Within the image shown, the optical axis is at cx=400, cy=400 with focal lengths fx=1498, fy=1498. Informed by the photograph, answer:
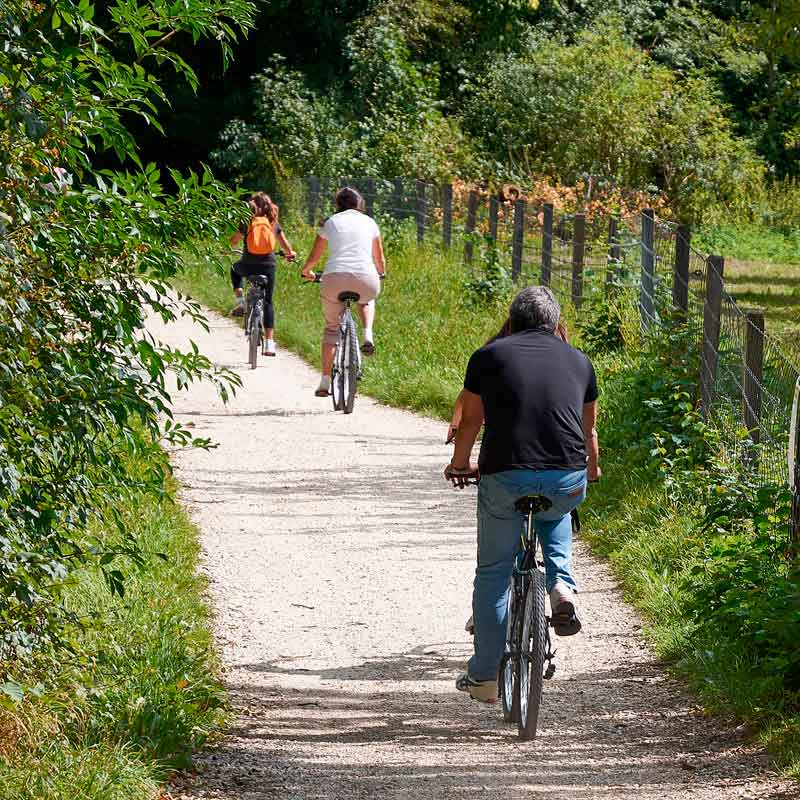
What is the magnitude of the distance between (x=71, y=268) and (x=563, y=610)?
228 cm

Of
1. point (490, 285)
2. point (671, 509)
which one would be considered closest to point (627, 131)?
point (490, 285)

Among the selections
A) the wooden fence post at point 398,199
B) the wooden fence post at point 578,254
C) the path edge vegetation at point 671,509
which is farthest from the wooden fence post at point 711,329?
the wooden fence post at point 398,199

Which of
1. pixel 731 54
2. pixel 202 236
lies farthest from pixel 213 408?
pixel 731 54

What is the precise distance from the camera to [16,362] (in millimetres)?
4746

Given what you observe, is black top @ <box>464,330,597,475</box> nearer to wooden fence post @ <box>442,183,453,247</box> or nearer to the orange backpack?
the orange backpack

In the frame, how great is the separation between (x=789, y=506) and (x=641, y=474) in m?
2.67

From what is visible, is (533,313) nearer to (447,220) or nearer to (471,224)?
(471,224)

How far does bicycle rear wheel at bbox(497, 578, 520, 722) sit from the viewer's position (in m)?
5.93

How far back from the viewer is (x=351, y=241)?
12.6m

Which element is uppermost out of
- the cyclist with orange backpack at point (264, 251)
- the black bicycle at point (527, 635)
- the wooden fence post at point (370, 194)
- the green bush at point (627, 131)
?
the green bush at point (627, 131)

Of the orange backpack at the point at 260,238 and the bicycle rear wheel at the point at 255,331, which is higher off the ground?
the orange backpack at the point at 260,238

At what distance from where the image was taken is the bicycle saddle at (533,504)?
5660mm

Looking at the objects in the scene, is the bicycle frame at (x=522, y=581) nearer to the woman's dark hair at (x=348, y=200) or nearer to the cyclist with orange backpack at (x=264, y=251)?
the woman's dark hair at (x=348, y=200)

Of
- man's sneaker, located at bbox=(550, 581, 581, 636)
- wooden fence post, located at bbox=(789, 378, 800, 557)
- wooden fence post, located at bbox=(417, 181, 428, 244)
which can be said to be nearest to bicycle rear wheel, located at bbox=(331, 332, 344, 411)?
wooden fence post, located at bbox=(789, 378, 800, 557)
